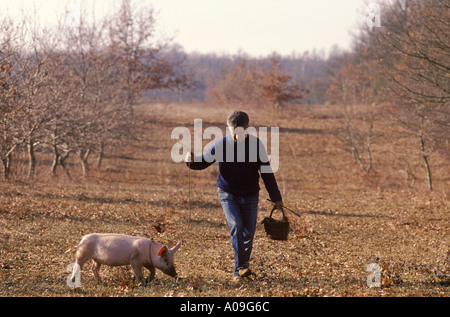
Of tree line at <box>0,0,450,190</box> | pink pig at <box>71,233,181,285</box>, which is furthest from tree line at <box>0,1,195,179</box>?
pink pig at <box>71,233,181,285</box>

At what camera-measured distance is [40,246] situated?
10.1 m

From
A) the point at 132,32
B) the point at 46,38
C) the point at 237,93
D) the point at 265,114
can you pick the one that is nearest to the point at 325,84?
the point at 237,93

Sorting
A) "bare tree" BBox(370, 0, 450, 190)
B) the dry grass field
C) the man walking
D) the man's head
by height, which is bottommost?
the dry grass field

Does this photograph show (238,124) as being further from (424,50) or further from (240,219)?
(424,50)

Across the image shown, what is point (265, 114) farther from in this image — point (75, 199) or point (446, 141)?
point (75, 199)

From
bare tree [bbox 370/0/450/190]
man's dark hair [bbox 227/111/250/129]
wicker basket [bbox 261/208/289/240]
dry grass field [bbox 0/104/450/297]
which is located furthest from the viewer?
bare tree [bbox 370/0/450/190]

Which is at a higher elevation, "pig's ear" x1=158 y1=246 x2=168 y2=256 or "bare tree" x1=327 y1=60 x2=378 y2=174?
"bare tree" x1=327 y1=60 x2=378 y2=174

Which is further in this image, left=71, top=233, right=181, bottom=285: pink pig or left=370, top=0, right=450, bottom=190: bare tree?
left=370, top=0, right=450, bottom=190: bare tree

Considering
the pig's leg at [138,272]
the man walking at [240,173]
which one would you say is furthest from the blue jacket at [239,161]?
the pig's leg at [138,272]

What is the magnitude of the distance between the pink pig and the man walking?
3.33 ft

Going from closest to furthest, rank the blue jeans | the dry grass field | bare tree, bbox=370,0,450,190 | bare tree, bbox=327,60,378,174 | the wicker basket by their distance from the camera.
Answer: the blue jeans → the dry grass field → the wicker basket → bare tree, bbox=370,0,450,190 → bare tree, bbox=327,60,378,174

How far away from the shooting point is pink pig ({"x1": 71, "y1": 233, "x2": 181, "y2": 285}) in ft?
23.6

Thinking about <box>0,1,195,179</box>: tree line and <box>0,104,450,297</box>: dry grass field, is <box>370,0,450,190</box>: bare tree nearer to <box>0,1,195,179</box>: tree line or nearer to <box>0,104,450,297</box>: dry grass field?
<box>0,104,450,297</box>: dry grass field

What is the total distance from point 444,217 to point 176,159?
21998 mm
